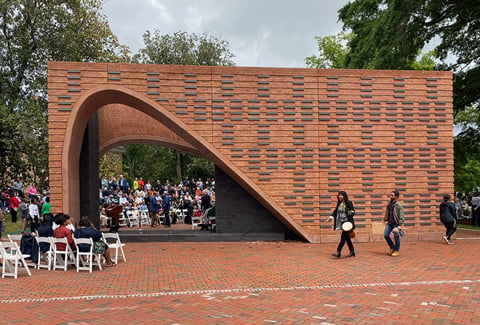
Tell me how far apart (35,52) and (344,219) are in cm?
1951

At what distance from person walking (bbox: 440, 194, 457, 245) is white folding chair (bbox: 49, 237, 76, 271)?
374 inches

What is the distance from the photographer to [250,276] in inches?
348

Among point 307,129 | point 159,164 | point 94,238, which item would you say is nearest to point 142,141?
point 307,129

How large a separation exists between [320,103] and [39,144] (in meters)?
14.2

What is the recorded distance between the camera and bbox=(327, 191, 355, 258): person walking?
10711 millimetres

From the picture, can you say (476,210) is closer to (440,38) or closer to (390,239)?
(440,38)

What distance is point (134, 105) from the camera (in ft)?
44.6

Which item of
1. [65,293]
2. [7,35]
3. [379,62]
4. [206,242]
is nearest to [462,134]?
[379,62]

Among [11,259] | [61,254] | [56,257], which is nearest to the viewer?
[11,259]

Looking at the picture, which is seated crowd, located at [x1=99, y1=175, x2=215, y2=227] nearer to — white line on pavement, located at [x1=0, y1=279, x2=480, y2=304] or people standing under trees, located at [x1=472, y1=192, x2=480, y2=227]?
white line on pavement, located at [x1=0, y1=279, x2=480, y2=304]

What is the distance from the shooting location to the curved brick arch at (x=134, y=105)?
490 inches

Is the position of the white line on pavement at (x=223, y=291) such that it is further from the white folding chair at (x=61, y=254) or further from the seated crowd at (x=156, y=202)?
the seated crowd at (x=156, y=202)

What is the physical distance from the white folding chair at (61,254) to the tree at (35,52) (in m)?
12.7

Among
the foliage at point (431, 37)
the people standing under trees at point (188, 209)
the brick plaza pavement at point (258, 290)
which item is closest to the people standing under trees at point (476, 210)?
the foliage at point (431, 37)
